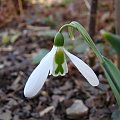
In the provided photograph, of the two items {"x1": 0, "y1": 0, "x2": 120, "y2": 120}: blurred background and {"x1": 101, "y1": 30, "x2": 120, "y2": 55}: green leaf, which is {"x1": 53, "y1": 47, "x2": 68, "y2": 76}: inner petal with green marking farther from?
{"x1": 0, "y1": 0, "x2": 120, "y2": 120}: blurred background

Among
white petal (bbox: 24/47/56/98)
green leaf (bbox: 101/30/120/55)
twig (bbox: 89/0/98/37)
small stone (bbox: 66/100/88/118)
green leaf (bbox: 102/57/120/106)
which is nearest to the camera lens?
white petal (bbox: 24/47/56/98)

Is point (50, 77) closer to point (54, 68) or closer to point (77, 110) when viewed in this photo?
point (77, 110)

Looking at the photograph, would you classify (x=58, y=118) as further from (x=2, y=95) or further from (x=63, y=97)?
(x=2, y=95)

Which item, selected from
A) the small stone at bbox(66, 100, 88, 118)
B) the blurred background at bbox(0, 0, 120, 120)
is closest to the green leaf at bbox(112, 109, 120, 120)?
Answer: the blurred background at bbox(0, 0, 120, 120)

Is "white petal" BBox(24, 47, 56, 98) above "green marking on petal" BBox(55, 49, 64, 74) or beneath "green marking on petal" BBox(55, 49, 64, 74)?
beneath

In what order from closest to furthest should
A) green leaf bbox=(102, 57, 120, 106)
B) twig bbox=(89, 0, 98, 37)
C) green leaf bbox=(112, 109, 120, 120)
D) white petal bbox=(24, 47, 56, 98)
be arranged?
white petal bbox=(24, 47, 56, 98) → green leaf bbox=(102, 57, 120, 106) → green leaf bbox=(112, 109, 120, 120) → twig bbox=(89, 0, 98, 37)

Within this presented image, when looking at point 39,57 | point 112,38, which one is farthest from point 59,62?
point 39,57
